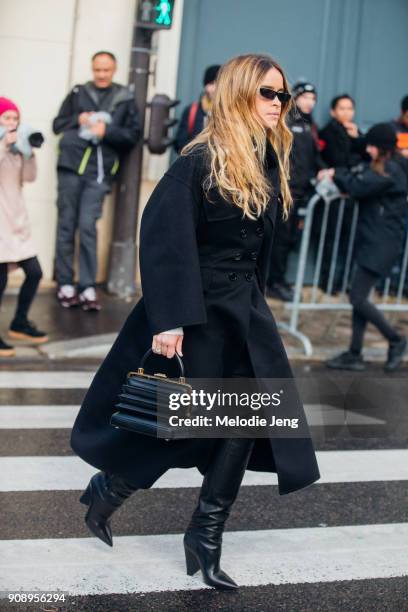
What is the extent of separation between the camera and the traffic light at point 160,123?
10.1 metres

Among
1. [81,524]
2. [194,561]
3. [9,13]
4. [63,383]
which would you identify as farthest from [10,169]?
[194,561]

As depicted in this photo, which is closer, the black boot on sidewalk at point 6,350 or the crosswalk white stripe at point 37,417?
the crosswalk white stripe at point 37,417

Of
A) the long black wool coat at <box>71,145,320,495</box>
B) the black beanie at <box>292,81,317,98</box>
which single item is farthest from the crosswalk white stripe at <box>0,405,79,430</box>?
the black beanie at <box>292,81,317,98</box>

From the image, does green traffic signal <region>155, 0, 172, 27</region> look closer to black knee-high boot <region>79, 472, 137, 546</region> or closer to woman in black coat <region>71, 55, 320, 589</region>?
woman in black coat <region>71, 55, 320, 589</region>

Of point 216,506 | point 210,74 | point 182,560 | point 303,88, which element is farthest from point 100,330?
point 216,506

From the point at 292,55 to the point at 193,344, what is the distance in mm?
7828

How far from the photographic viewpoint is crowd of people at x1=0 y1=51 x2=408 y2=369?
8.37 metres

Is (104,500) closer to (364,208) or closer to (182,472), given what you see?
(182,472)

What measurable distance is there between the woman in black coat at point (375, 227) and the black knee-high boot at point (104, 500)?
14.8 ft

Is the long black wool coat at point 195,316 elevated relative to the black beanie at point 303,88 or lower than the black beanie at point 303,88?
lower

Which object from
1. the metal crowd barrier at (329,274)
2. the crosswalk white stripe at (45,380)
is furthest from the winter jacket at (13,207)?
the metal crowd barrier at (329,274)

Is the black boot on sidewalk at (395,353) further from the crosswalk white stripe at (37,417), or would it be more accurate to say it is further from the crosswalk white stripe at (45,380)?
the crosswalk white stripe at (37,417)

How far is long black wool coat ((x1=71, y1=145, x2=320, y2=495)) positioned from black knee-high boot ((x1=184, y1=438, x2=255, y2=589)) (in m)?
0.08

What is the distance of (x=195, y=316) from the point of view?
13.4 feet
